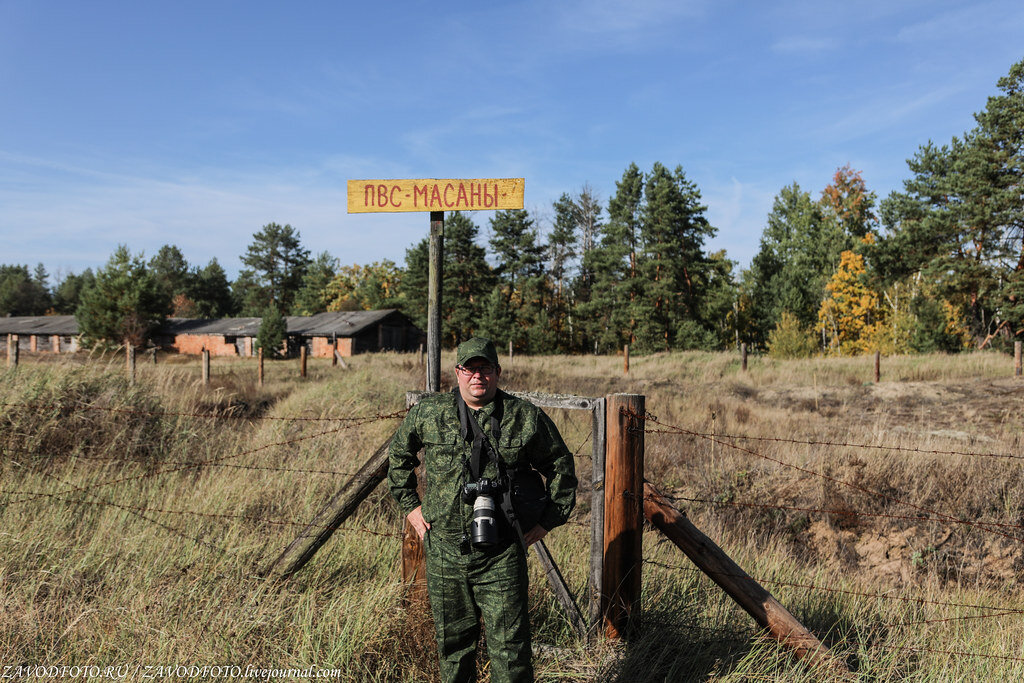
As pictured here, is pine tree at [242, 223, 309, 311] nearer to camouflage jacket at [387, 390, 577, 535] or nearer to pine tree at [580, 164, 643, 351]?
pine tree at [580, 164, 643, 351]

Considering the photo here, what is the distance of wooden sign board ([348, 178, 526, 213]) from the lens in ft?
11.9

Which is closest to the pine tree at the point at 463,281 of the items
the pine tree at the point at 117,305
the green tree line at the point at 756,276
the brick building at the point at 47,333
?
the green tree line at the point at 756,276

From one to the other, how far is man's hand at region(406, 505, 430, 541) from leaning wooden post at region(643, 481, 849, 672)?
119 cm

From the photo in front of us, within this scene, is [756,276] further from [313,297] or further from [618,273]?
[313,297]

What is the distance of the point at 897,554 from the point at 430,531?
5568mm

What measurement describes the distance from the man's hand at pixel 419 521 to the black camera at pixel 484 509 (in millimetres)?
263

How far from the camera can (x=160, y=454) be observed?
6328 mm

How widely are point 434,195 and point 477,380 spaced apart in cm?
152

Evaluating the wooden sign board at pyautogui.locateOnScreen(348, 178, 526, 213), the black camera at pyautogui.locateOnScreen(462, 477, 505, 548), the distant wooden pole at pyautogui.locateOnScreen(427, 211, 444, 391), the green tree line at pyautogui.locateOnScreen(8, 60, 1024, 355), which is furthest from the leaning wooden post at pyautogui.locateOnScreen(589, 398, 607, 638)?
the green tree line at pyautogui.locateOnScreen(8, 60, 1024, 355)

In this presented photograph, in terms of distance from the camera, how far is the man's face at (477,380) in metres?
2.62

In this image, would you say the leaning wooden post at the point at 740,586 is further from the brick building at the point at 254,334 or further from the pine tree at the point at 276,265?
the pine tree at the point at 276,265

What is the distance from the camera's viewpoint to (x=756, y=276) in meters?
51.3

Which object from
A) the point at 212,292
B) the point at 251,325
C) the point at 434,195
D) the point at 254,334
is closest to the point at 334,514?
the point at 434,195

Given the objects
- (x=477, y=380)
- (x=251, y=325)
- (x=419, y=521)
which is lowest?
(x=419, y=521)
